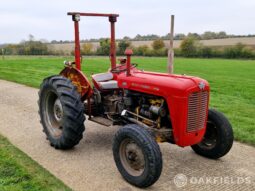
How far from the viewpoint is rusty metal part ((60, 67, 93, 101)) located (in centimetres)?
553

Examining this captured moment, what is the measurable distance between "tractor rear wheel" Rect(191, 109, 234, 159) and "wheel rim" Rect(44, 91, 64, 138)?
7.67 ft

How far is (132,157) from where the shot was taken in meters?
4.27

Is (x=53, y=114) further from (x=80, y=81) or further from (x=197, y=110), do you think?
(x=197, y=110)

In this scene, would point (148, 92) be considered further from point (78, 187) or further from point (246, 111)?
point (246, 111)

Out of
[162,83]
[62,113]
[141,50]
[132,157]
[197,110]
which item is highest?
[162,83]

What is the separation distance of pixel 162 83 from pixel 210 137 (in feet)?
4.42

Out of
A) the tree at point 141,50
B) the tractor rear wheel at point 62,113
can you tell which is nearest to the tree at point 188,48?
the tree at point 141,50

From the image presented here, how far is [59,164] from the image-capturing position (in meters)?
4.78

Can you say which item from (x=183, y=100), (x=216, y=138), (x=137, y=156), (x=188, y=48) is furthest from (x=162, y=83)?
(x=188, y=48)

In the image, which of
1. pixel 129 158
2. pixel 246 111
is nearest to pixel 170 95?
pixel 129 158

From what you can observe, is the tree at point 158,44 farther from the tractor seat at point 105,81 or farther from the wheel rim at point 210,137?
the wheel rim at point 210,137

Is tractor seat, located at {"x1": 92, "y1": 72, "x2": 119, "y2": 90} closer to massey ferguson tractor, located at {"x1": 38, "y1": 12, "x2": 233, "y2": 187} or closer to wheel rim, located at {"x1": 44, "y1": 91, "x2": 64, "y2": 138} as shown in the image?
massey ferguson tractor, located at {"x1": 38, "y1": 12, "x2": 233, "y2": 187}

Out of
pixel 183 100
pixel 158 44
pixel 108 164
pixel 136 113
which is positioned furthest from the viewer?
pixel 158 44

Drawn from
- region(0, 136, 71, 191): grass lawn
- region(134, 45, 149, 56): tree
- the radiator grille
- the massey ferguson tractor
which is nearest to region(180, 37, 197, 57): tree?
region(134, 45, 149, 56): tree
